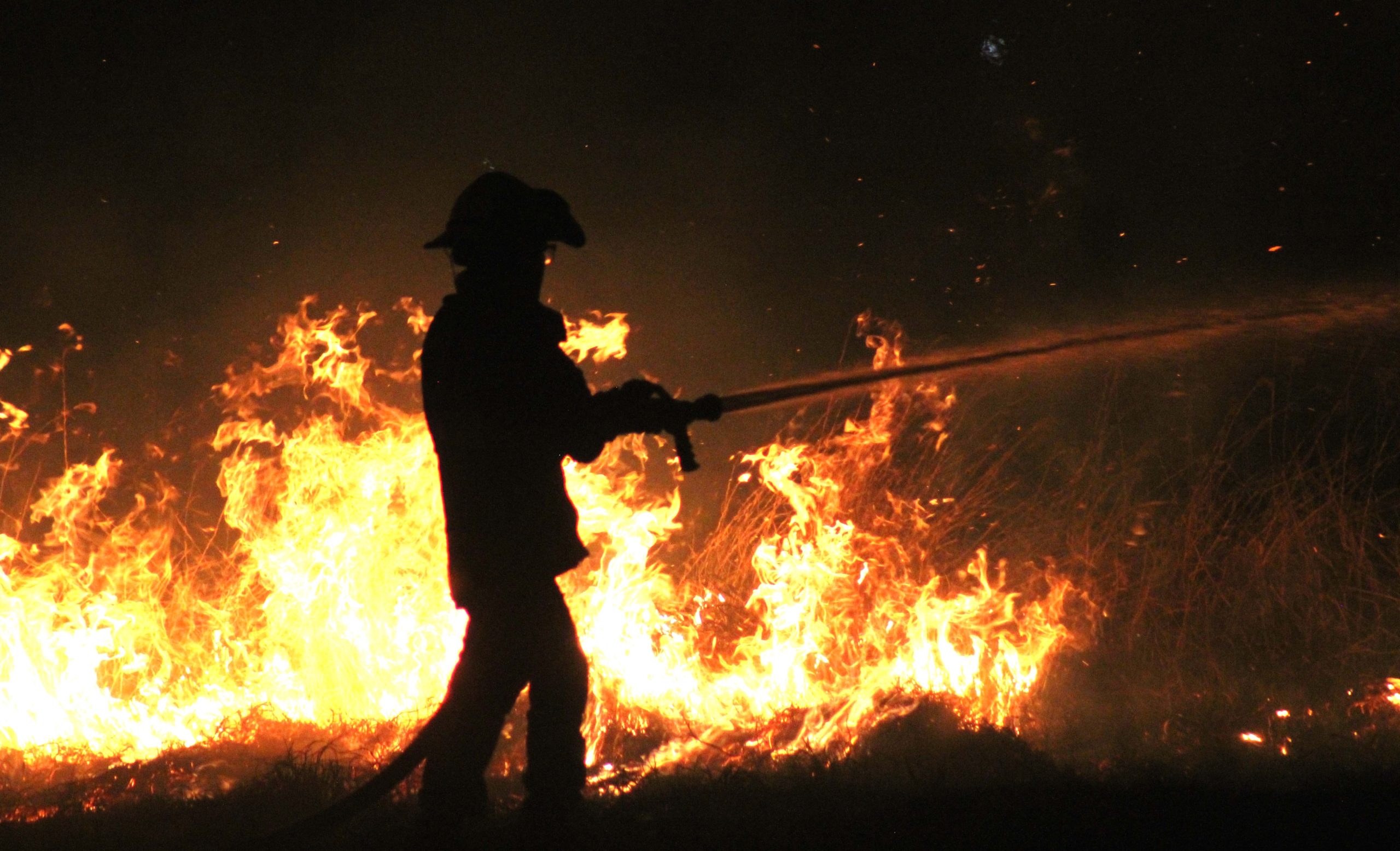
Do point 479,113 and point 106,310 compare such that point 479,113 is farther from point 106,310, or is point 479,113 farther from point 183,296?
point 106,310

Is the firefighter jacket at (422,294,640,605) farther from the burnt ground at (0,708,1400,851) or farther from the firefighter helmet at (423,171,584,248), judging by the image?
the burnt ground at (0,708,1400,851)

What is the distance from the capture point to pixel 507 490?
3.97m

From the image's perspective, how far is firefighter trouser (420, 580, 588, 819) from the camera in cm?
395

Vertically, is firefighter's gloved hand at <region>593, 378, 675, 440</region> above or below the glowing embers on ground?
above

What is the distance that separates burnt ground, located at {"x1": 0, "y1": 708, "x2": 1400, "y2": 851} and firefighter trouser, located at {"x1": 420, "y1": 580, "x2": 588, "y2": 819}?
0.62 feet

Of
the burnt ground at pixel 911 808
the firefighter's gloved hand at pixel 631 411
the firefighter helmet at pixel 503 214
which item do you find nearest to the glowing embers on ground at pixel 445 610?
the burnt ground at pixel 911 808

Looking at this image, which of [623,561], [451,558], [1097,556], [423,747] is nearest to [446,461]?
[451,558]

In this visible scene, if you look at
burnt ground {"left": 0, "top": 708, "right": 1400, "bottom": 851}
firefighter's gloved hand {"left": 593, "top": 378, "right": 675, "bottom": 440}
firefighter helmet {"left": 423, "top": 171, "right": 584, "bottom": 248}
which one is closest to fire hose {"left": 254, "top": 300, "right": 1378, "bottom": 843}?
firefighter's gloved hand {"left": 593, "top": 378, "right": 675, "bottom": 440}

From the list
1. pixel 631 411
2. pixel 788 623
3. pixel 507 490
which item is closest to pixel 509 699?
pixel 507 490

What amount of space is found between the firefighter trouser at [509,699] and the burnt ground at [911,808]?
0.19 meters

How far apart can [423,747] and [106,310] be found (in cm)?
665

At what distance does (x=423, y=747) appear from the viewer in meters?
4.07

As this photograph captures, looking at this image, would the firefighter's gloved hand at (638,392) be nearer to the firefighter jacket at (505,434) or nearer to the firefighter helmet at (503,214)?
the firefighter jacket at (505,434)

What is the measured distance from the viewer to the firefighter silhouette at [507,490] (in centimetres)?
394
